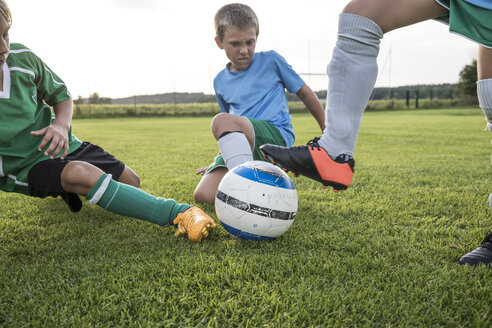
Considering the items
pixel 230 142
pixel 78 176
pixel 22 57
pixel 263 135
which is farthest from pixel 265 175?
pixel 22 57

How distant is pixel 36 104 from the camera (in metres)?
2.50

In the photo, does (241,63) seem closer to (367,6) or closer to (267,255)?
(367,6)

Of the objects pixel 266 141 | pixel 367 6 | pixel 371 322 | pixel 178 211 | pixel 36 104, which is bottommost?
pixel 371 322

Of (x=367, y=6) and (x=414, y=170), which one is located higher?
(x=367, y=6)

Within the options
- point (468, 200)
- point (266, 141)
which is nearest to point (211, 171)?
point (266, 141)

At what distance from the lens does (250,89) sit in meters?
3.42

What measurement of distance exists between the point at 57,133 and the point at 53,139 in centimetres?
7

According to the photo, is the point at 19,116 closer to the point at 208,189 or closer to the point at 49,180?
the point at 49,180

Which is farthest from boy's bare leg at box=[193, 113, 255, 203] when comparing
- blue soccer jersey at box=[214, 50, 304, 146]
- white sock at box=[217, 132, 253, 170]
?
blue soccer jersey at box=[214, 50, 304, 146]

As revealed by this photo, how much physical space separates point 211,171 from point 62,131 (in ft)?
4.39

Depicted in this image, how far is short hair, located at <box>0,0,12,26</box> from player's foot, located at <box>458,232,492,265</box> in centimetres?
281

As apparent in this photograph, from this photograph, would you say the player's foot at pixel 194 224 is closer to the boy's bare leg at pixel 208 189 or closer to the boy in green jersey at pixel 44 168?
the boy in green jersey at pixel 44 168

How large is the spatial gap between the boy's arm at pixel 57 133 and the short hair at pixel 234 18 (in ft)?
4.70

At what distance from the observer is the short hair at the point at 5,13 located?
2.06 m
